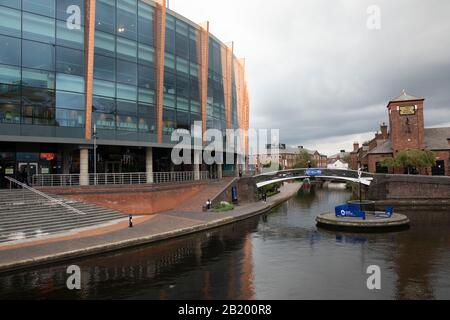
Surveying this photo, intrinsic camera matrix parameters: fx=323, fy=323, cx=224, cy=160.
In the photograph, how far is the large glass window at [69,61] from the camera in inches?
991

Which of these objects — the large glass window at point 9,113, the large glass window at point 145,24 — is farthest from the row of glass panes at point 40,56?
the large glass window at point 145,24

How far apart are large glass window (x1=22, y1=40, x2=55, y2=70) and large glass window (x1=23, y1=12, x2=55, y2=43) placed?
18.1 inches

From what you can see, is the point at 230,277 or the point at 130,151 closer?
the point at 230,277

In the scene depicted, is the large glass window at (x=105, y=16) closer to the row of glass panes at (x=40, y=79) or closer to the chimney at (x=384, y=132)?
the row of glass panes at (x=40, y=79)

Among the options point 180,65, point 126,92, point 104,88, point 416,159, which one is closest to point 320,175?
point 416,159

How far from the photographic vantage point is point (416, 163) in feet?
157

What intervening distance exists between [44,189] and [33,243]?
7509 mm

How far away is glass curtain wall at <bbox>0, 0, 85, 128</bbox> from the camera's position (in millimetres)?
23188

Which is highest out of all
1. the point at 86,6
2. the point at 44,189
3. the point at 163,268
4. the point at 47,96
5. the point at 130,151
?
the point at 86,6

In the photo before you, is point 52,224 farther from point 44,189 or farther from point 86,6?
point 86,6

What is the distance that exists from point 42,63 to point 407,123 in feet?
179

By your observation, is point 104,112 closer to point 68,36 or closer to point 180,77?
point 68,36
